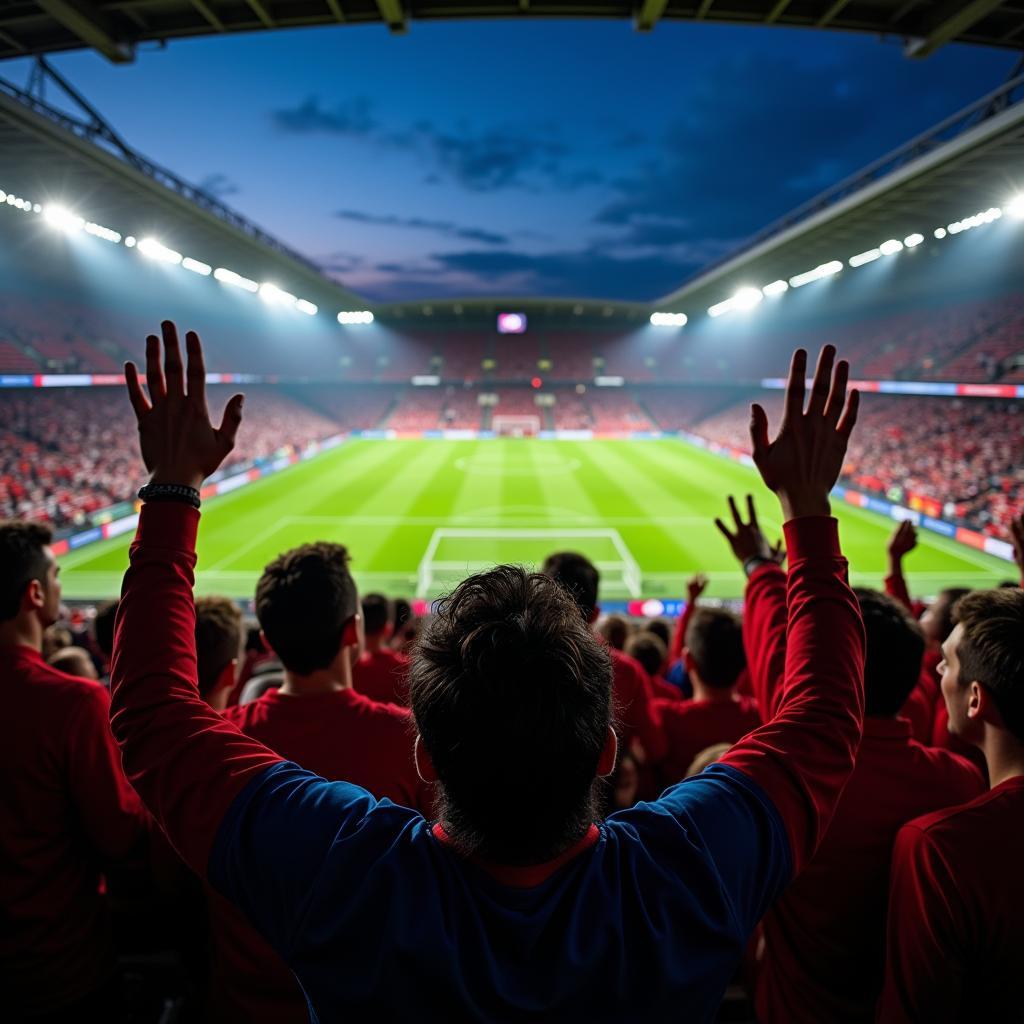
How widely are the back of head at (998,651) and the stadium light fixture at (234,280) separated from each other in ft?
106

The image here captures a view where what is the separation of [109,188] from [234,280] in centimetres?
1340

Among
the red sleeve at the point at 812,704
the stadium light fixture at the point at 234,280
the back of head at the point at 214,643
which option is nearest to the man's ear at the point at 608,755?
the red sleeve at the point at 812,704

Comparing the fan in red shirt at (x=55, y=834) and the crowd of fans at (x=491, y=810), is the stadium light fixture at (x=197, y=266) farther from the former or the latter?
the fan in red shirt at (x=55, y=834)

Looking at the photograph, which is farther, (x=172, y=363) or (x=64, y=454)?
(x=64, y=454)

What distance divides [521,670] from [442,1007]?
0.50 m

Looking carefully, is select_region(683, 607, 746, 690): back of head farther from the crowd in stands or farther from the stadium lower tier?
the crowd in stands

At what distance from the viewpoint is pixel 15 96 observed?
10852 millimetres

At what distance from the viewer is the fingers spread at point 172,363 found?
1.67 metres

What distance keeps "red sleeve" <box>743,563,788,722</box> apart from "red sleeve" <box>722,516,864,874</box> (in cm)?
39

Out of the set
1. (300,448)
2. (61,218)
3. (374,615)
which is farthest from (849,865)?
(300,448)

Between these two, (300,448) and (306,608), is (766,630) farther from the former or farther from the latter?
(300,448)

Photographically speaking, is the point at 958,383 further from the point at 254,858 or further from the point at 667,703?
the point at 254,858

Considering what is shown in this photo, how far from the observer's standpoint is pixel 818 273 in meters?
31.3

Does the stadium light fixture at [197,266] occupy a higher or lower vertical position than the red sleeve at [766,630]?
higher
